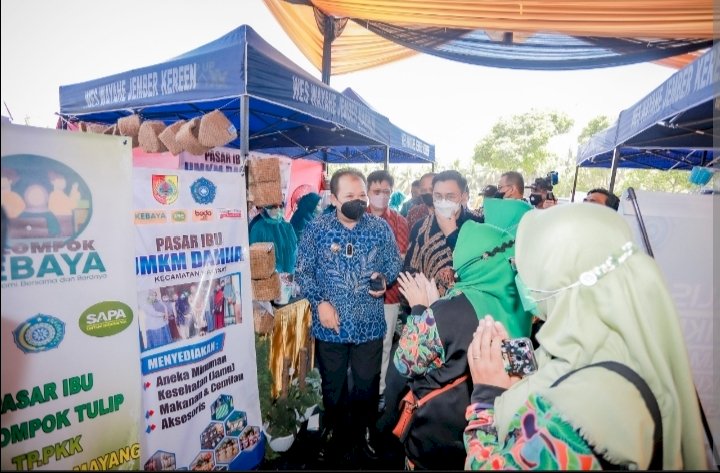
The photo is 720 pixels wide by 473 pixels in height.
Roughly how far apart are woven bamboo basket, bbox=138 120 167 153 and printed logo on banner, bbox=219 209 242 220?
107 centimetres

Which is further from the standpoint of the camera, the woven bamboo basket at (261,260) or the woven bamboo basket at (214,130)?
the woven bamboo basket at (214,130)

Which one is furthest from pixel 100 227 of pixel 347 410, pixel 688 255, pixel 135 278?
pixel 688 255

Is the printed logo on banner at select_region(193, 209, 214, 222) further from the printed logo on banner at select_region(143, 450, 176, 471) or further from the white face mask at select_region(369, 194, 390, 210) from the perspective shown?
the white face mask at select_region(369, 194, 390, 210)

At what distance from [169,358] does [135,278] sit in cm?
49

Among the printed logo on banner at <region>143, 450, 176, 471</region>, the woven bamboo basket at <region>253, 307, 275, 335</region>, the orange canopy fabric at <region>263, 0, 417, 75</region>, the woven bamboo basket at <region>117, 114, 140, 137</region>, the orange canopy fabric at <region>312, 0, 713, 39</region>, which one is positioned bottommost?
the printed logo on banner at <region>143, 450, 176, 471</region>

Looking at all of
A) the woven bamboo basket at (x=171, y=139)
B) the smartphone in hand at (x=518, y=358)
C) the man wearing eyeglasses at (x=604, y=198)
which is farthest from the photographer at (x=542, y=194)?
the woven bamboo basket at (x=171, y=139)

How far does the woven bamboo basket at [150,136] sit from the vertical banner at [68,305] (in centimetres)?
134

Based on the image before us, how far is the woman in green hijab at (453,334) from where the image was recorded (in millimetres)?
1440

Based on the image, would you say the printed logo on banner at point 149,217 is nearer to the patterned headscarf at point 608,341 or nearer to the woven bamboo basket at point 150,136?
the woven bamboo basket at point 150,136

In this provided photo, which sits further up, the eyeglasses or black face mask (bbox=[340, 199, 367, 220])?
the eyeglasses

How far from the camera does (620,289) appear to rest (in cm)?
93

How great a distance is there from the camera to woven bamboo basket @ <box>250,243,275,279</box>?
8.04ft

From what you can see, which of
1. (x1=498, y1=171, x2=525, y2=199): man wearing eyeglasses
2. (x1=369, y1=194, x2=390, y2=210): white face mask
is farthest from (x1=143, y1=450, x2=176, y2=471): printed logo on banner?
(x1=498, y1=171, x2=525, y2=199): man wearing eyeglasses

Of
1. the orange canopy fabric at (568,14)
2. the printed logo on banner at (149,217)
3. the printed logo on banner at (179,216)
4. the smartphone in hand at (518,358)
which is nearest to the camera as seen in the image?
the smartphone in hand at (518,358)
